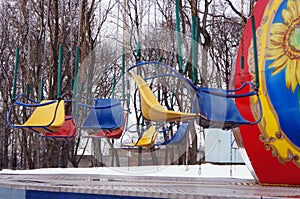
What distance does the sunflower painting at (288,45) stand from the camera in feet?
24.3

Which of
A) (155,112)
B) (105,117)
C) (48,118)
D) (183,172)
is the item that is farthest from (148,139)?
(155,112)

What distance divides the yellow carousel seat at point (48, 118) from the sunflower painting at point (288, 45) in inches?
116

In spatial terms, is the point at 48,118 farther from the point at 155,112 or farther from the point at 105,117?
the point at 155,112

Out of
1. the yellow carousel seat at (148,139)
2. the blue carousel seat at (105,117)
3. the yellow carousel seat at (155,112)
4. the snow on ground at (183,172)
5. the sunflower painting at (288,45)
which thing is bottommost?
the snow on ground at (183,172)

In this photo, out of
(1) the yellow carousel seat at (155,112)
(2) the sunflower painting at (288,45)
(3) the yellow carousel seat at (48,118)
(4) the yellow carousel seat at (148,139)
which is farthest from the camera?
(4) the yellow carousel seat at (148,139)

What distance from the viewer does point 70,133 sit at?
949 centimetres

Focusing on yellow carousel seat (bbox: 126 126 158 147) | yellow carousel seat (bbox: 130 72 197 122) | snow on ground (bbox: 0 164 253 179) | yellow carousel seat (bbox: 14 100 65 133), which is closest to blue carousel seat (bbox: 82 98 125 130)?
yellow carousel seat (bbox: 126 126 158 147)

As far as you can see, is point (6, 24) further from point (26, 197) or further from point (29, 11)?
point (26, 197)

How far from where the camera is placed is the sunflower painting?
7.41 m

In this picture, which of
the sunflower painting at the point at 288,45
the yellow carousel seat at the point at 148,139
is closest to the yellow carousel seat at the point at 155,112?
the sunflower painting at the point at 288,45

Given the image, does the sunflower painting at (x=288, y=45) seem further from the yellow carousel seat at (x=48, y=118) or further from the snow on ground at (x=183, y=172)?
the snow on ground at (x=183, y=172)

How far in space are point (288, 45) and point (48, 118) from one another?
349 cm

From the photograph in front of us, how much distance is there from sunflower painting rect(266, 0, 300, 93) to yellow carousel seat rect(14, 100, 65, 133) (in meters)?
2.96

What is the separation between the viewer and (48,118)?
8.24 m
